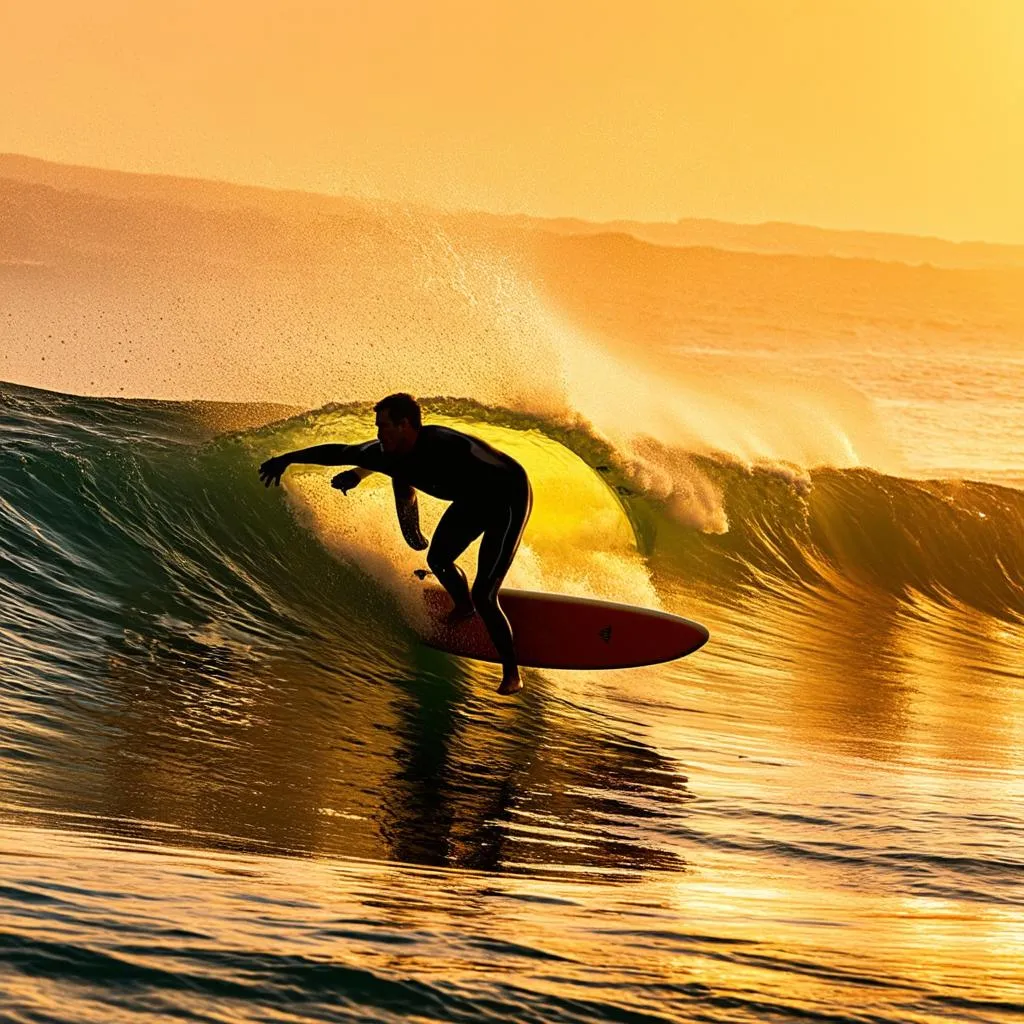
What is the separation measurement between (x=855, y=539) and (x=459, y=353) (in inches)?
189

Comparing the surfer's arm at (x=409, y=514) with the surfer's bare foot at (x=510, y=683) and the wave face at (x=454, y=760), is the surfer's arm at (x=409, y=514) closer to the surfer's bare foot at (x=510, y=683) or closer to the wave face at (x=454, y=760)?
the surfer's bare foot at (x=510, y=683)

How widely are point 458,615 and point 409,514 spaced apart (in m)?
1.04

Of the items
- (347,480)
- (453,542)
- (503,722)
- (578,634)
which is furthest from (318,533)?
(347,480)

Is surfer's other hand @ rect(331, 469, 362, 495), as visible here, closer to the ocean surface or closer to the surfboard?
the ocean surface

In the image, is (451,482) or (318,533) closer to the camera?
(451,482)

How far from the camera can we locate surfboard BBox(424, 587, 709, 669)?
775 centimetres

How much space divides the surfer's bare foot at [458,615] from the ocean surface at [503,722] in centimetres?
23

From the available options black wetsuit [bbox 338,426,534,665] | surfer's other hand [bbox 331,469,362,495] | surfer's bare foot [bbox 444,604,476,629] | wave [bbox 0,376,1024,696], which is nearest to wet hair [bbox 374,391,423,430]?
black wetsuit [bbox 338,426,534,665]

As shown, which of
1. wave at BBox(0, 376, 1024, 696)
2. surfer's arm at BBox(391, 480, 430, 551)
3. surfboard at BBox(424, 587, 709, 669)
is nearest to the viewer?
surfer's arm at BBox(391, 480, 430, 551)

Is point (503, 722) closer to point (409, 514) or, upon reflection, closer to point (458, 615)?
point (458, 615)

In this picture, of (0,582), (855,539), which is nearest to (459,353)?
(855,539)

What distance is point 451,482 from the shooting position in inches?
254

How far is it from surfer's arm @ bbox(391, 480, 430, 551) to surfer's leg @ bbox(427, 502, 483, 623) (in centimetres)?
8

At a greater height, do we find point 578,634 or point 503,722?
point 578,634
